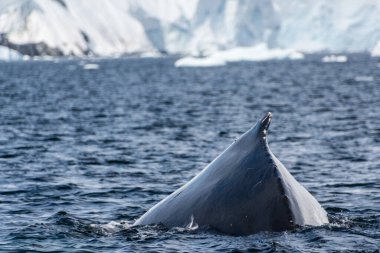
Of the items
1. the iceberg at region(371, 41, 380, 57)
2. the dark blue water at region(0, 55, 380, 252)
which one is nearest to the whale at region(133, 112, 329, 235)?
the dark blue water at region(0, 55, 380, 252)

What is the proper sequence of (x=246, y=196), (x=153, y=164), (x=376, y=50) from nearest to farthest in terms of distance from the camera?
(x=246, y=196) → (x=153, y=164) → (x=376, y=50)

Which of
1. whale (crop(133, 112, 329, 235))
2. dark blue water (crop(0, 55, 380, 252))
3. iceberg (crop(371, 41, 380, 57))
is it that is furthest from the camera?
iceberg (crop(371, 41, 380, 57))

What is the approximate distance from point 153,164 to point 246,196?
12503 millimetres

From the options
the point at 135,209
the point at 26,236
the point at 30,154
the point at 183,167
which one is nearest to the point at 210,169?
the point at 26,236

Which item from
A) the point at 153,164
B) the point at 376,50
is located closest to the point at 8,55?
the point at 376,50

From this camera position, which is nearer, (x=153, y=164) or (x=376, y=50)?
(x=153, y=164)

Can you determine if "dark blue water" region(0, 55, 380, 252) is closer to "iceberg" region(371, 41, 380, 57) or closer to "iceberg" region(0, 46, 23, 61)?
"iceberg" region(371, 41, 380, 57)

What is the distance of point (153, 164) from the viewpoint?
71.8ft

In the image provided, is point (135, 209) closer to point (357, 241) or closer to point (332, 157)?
point (357, 241)

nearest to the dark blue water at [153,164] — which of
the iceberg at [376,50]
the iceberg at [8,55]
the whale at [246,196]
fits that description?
the whale at [246,196]

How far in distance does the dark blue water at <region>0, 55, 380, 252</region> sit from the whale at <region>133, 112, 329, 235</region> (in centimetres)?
25

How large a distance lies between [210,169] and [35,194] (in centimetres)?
786

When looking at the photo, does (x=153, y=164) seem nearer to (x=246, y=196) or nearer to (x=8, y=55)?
(x=246, y=196)

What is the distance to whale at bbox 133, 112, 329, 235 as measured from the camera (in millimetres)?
9328
